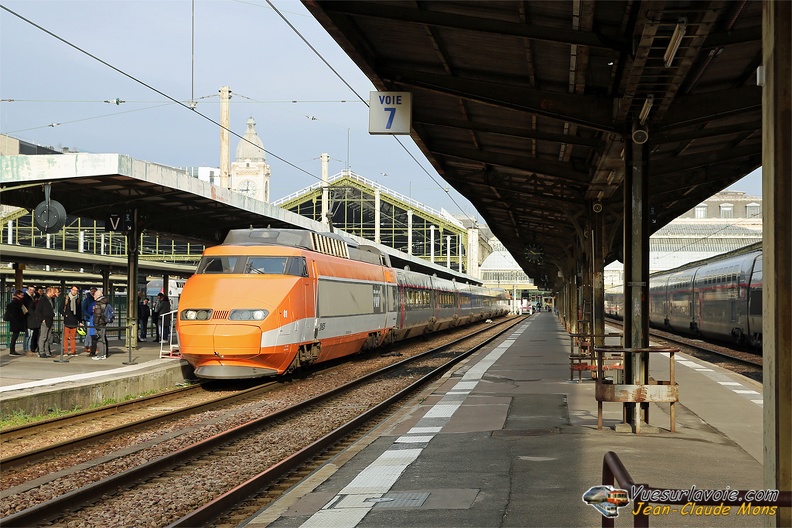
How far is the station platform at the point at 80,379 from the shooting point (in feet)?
45.7

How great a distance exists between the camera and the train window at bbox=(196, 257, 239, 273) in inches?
710

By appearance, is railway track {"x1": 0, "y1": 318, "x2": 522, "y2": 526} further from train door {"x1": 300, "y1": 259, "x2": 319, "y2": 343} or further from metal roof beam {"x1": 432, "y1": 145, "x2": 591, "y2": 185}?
metal roof beam {"x1": 432, "y1": 145, "x2": 591, "y2": 185}

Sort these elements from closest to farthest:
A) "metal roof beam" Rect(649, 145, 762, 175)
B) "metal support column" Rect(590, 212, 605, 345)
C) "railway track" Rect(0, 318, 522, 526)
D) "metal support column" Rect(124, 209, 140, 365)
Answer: "railway track" Rect(0, 318, 522, 526) → "metal roof beam" Rect(649, 145, 762, 175) → "metal support column" Rect(590, 212, 605, 345) → "metal support column" Rect(124, 209, 140, 365)

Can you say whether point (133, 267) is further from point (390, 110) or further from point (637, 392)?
point (637, 392)

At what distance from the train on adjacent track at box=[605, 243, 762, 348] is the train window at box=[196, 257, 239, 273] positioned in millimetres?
14357

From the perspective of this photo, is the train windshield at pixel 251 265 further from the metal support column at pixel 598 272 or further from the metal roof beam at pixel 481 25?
the metal support column at pixel 598 272

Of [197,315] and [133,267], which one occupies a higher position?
[133,267]

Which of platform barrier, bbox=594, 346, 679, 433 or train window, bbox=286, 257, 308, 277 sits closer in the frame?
platform barrier, bbox=594, 346, 679, 433

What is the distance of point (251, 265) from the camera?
59.4 feet

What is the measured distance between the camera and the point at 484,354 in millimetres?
28359

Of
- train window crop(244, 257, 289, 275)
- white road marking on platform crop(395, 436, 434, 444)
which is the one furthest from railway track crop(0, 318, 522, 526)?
train window crop(244, 257, 289, 275)

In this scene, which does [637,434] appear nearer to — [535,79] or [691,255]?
[535,79]

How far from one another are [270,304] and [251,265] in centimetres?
146

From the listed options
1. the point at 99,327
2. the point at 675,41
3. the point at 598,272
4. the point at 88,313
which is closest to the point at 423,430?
the point at 675,41
